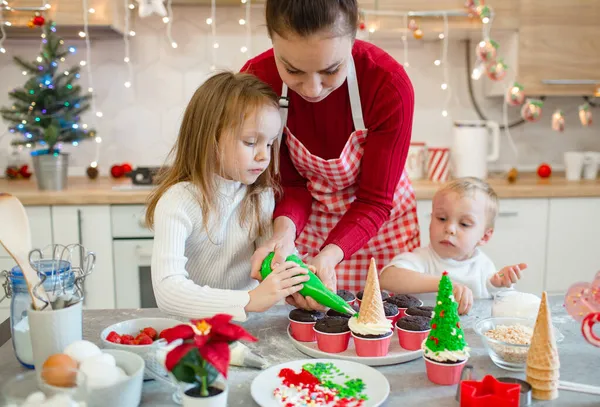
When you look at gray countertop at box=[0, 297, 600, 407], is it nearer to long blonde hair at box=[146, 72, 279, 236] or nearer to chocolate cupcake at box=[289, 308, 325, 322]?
chocolate cupcake at box=[289, 308, 325, 322]

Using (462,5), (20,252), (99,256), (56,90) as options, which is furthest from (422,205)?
(20,252)

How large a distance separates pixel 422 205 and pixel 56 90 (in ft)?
5.11

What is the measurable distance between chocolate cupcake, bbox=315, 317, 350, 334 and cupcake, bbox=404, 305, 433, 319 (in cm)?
14

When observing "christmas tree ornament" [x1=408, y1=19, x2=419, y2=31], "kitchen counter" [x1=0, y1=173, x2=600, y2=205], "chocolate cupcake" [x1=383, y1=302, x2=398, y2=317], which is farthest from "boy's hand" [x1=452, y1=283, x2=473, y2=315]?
"christmas tree ornament" [x1=408, y1=19, x2=419, y2=31]

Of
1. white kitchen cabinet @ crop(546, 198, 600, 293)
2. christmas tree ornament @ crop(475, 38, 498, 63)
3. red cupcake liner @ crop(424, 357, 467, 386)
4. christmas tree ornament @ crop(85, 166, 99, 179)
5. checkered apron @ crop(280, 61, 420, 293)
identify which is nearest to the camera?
red cupcake liner @ crop(424, 357, 467, 386)

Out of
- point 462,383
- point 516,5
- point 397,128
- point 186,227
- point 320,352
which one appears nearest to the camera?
point 462,383

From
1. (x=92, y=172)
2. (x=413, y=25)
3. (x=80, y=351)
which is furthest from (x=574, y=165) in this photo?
(x=80, y=351)

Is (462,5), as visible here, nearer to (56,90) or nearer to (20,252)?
(56,90)

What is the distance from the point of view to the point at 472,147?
2705 mm

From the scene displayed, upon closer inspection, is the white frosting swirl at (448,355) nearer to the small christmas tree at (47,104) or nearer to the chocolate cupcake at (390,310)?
the chocolate cupcake at (390,310)

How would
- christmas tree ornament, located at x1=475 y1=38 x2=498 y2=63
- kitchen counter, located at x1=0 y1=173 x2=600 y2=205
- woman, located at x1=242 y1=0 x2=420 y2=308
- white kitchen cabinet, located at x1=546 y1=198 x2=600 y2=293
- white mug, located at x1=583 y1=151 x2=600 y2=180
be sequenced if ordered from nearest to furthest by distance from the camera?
woman, located at x1=242 y1=0 x2=420 y2=308
kitchen counter, located at x1=0 y1=173 x2=600 y2=205
christmas tree ornament, located at x1=475 y1=38 x2=498 y2=63
white kitchen cabinet, located at x1=546 y1=198 x2=600 y2=293
white mug, located at x1=583 y1=151 x2=600 y2=180

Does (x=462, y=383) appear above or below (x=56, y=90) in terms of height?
below

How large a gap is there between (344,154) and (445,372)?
72cm

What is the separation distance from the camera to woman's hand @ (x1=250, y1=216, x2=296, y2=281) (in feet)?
4.06
